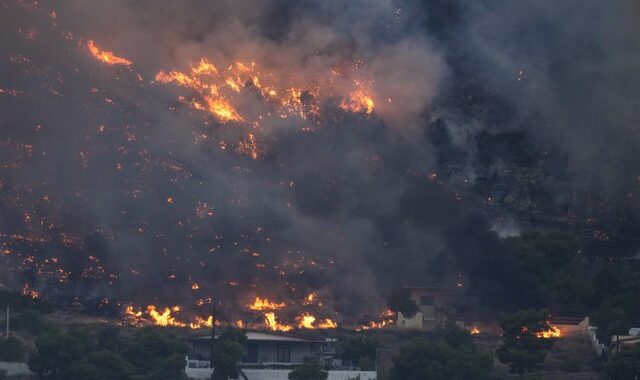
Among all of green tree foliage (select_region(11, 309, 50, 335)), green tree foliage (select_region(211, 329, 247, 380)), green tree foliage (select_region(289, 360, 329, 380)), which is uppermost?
green tree foliage (select_region(11, 309, 50, 335))

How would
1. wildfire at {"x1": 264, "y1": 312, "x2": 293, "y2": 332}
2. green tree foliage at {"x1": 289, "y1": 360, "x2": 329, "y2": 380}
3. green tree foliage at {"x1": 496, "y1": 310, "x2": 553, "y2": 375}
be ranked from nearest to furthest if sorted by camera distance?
green tree foliage at {"x1": 289, "y1": 360, "x2": 329, "y2": 380}, green tree foliage at {"x1": 496, "y1": 310, "x2": 553, "y2": 375}, wildfire at {"x1": 264, "y1": 312, "x2": 293, "y2": 332}

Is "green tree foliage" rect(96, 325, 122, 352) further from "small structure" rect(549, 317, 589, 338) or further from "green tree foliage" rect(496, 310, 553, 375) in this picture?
"small structure" rect(549, 317, 589, 338)

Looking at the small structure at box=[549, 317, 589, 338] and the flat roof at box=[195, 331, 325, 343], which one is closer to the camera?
the flat roof at box=[195, 331, 325, 343]

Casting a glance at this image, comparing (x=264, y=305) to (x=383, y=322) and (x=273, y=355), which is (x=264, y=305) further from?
(x=273, y=355)

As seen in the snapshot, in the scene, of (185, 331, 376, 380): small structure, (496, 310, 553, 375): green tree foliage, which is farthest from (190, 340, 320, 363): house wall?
(496, 310, 553, 375): green tree foliage

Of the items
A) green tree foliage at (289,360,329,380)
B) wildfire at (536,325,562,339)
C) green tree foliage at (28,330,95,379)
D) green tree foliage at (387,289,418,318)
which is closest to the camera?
green tree foliage at (289,360,329,380)
